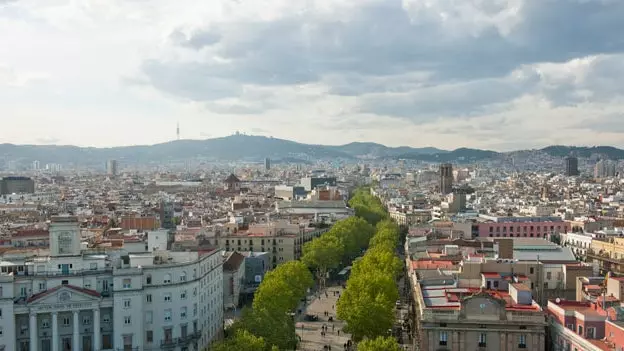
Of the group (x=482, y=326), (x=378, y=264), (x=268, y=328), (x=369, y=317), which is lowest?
(x=369, y=317)

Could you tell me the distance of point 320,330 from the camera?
7612 centimetres

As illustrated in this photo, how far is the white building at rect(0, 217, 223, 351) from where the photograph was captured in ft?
177

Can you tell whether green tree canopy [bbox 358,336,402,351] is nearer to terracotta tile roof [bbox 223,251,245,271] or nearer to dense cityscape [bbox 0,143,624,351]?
dense cityscape [bbox 0,143,624,351]

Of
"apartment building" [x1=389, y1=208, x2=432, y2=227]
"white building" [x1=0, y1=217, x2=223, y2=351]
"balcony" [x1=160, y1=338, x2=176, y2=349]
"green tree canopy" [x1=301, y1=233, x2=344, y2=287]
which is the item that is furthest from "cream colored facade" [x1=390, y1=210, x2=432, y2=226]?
"balcony" [x1=160, y1=338, x2=176, y2=349]

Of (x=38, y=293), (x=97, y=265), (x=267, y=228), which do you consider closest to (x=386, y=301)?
(x=97, y=265)

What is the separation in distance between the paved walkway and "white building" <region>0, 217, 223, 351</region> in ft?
43.9

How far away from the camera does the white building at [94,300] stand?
2121 inches

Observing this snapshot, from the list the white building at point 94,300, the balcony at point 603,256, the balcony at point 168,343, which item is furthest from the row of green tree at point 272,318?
the balcony at point 603,256

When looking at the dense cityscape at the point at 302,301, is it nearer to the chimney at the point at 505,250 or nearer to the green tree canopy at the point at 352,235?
the chimney at the point at 505,250

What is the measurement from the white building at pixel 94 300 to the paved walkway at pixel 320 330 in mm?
13391

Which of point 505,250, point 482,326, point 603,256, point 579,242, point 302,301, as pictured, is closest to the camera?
point 482,326

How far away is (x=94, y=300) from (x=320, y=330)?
28625mm

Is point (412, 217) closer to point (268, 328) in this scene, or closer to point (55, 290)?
point (268, 328)


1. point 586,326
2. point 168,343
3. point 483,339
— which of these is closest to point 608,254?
point 586,326
